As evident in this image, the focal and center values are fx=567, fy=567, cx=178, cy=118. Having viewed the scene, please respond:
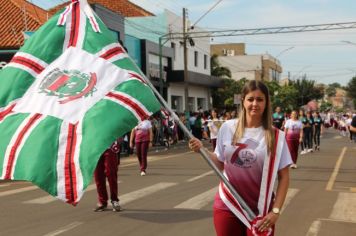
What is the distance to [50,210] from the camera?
9.38 m

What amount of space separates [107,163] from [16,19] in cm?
2154

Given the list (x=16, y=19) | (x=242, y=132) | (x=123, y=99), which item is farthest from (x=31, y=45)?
(x=16, y=19)

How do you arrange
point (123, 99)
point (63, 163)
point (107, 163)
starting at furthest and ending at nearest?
1. point (107, 163)
2. point (123, 99)
3. point (63, 163)

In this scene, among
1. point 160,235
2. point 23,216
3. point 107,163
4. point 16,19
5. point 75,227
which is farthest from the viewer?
point 16,19

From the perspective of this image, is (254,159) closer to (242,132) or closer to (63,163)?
(242,132)

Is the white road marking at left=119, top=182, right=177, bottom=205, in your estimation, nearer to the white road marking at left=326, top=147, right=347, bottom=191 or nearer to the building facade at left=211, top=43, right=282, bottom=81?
the white road marking at left=326, top=147, right=347, bottom=191

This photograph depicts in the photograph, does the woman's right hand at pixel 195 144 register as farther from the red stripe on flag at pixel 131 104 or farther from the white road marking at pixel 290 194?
the white road marking at pixel 290 194

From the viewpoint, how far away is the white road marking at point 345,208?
8.65m

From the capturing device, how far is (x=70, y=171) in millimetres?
3820

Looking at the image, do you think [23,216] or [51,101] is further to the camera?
[23,216]

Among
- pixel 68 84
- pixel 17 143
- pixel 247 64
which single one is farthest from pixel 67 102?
pixel 247 64

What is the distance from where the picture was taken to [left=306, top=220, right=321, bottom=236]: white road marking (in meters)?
7.54

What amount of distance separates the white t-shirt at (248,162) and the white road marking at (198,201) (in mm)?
5404

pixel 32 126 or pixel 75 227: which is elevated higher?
pixel 32 126
